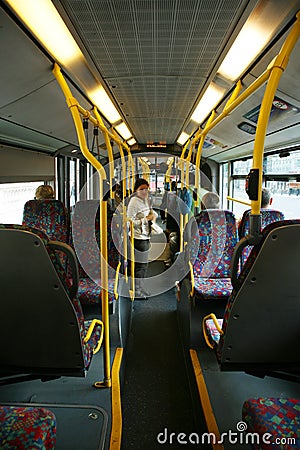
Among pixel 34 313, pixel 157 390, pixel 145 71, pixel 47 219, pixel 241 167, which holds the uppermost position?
pixel 145 71

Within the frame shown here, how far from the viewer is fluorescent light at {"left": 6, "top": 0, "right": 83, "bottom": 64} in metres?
1.88

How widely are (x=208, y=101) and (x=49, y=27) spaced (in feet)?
8.34

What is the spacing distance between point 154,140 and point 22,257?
8049 millimetres

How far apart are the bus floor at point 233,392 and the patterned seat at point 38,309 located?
0.99 metres

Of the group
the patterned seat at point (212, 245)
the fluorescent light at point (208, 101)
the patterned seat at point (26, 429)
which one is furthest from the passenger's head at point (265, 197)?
the patterned seat at point (26, 429)

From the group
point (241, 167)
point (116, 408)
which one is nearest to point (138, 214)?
point (116, 408)

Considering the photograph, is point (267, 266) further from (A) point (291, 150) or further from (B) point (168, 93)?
(A) point (291, 150)

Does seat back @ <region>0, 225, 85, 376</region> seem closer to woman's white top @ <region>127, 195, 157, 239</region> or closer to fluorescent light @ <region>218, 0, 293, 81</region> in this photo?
fluorescent light @ <region>218, 0, 293, 81</region>

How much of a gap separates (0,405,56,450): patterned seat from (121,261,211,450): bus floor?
1.12 m

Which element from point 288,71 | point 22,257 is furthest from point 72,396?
point 288,71

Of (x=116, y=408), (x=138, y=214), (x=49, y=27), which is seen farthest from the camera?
(x=138, y=214)

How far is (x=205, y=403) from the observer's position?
252cm

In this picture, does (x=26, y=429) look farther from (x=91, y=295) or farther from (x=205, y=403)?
(x=91, y=295)

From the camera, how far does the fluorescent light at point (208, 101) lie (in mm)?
3715
